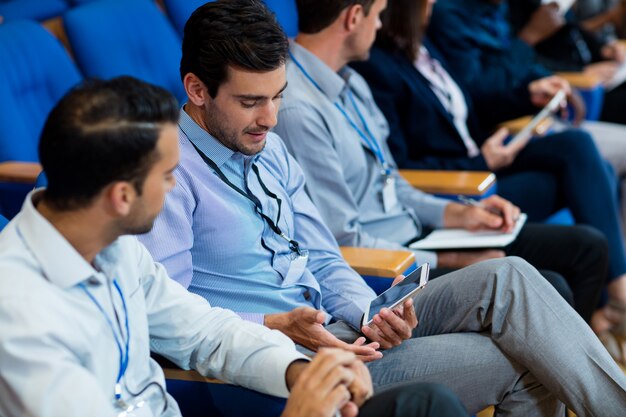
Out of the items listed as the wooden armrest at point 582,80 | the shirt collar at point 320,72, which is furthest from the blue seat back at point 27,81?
the wooden armrest at point 582,80

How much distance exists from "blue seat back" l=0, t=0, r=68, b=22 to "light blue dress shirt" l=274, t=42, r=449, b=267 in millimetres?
922

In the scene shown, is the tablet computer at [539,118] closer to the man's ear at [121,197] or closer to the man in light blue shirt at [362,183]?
the man in light blue shirt at [362,183]


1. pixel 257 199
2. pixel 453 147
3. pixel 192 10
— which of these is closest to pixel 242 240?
pixel 257 199

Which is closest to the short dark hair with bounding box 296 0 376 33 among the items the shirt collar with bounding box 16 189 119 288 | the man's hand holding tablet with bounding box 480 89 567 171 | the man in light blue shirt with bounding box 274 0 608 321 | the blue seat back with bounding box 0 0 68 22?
the man in light blue shirt with bounding box 274 0 608 321

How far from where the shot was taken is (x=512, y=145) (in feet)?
8.63

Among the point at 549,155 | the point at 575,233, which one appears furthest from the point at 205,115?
the point at 549,155

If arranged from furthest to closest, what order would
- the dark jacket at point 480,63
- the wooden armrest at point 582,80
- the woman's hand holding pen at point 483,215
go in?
the wooden armrest at point 582,80 → the dark jacket at point 480,63 → the woman's hand holding pen at point 483,215

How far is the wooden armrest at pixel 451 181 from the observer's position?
7.25 ft

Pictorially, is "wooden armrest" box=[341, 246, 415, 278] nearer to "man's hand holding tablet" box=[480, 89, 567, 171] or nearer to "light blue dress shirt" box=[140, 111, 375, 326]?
"light blue dress shirt" box=[140, 111, 375, 326]

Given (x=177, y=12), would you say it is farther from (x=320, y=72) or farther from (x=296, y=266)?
(x=296, y=266)

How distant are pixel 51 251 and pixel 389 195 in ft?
3.77

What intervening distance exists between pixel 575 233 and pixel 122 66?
121cm

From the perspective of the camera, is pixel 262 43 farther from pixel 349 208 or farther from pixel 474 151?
pixel 474 151

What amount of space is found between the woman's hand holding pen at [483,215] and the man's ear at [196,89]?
0.83 meters
